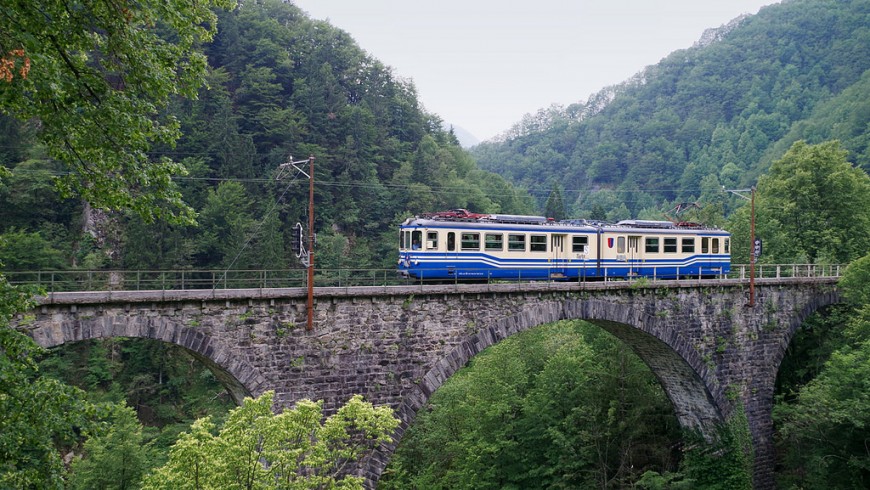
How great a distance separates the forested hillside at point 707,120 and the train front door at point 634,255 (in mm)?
70524

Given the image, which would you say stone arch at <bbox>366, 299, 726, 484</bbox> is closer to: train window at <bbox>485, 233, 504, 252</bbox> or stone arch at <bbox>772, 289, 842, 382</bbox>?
train window at <bbox>485, 233, 504, 252</bbox>

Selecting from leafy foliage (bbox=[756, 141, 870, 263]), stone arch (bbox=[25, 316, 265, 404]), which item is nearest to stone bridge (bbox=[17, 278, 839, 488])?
stone arch (bbox=[25, 316, 265, 404])

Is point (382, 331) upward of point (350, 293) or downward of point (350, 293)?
Answer: downward

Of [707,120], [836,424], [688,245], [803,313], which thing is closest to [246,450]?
[836,424]

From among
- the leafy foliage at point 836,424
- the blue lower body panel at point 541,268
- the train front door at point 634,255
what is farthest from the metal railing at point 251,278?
the leafy foliage at point 836,424

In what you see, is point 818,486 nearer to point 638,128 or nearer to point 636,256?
point 636,256

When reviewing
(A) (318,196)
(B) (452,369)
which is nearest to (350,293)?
(B) (452,369)

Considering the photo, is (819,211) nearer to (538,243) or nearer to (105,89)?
(538,243)

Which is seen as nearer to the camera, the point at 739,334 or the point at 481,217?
the point at 481,217

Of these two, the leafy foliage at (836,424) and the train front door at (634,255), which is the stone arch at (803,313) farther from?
the train front door at (634,255)

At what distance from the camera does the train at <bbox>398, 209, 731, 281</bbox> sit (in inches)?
741

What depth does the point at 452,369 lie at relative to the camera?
16.0 meters

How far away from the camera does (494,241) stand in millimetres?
19797

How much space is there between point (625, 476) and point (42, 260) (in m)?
31.9
